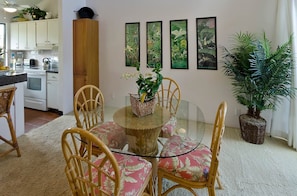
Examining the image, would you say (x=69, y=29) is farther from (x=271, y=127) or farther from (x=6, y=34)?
(x=271, y=127)

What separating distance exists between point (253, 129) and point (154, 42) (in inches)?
97.2

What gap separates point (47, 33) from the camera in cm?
509

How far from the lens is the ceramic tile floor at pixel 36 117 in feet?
13.0

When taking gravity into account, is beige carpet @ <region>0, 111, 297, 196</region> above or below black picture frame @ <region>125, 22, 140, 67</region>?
below

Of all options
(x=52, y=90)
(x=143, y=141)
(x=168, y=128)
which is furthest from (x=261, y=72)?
(x=52, y=90)

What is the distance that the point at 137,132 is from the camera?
1.88 meters

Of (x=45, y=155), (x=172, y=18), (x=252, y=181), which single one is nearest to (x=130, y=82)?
(x=172, y=18)

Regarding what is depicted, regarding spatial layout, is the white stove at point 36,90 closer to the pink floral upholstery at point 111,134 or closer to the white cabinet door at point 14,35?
the white cabinet door at point 14,35

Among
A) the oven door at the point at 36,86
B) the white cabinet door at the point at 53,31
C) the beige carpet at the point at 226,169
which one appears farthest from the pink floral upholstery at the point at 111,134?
the white cabinet door at the point at 53,31

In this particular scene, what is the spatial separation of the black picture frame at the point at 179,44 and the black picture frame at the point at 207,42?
0.78 feet

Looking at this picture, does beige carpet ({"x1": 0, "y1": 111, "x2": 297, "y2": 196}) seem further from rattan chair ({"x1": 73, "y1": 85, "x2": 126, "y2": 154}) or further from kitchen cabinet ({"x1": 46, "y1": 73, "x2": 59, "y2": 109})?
kitchen cabinet ({"x1": 46, "y1": 73, "x2": 59, "y2": 109})

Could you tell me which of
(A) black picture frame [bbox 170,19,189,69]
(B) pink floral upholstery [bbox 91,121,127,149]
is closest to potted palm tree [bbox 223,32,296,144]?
(A) black picture frame [bbox 170,19,189,69]

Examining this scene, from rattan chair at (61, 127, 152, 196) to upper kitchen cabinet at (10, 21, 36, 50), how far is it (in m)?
4.88

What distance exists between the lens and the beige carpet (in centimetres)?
214
